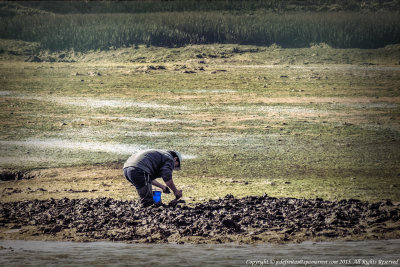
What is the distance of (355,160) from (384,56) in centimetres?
2479

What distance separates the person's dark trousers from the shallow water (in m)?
1.13

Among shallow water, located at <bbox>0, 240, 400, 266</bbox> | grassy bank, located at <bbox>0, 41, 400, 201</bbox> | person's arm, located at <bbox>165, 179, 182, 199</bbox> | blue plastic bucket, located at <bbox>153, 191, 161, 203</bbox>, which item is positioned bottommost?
grassy bank, located at <bbox>0, 41, 400, 201</bbox>

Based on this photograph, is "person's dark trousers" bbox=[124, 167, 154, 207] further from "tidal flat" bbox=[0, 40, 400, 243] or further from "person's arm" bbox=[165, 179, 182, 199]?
"tidal flat" bbox=[0, 40, 400, 243]

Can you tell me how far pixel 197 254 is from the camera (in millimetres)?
9656

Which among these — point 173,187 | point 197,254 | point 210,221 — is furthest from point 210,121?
point 197,254

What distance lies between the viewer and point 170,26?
4606 centimetres

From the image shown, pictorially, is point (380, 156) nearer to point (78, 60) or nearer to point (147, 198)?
point (147, 198)

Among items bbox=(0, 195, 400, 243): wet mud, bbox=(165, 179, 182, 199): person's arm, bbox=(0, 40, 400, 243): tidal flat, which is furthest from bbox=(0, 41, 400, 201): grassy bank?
bbox=(165, 179, 182, 199): person's arm

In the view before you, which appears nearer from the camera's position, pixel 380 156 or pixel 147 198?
pixel 147 198

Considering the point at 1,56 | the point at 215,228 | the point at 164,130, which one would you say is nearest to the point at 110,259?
the point at 215,228

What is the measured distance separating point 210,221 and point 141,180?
1220mm

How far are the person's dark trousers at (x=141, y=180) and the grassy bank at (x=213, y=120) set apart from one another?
1631mm

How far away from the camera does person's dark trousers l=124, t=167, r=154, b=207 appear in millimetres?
10797

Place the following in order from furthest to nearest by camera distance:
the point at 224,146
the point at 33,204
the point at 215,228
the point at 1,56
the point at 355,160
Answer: the point at 1,56, the point at 224,146, the point at 355,160, the point at 33,204, the point at 215,228
